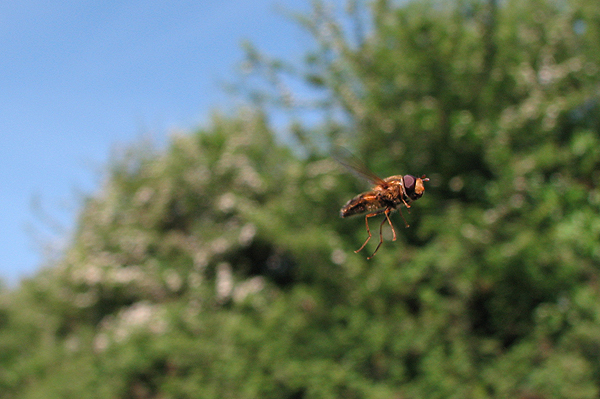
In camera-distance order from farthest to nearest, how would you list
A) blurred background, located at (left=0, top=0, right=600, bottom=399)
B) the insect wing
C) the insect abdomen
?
blurred background, located at (left=0, top=0, right=600, bottom=399) < the insect abdomen < the insect wing

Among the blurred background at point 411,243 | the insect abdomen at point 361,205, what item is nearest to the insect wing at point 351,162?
the insect abdomen at point 361,205

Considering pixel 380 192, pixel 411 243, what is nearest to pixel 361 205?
pixel 380 192

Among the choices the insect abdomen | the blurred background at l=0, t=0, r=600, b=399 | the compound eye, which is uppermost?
the blurred background at l=0, t=0, r=600, b=399

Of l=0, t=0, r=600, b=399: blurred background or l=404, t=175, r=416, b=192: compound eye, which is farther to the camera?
l=0, t=0, r=600, b=399: blurred background

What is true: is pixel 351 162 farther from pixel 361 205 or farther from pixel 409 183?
pixel 361 205

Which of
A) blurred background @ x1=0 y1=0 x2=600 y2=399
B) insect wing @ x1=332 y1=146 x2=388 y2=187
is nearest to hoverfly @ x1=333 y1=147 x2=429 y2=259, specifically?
insect wing @ x1=332 y1=146 x2=388 y2=187

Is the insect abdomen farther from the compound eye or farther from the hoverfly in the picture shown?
the compound eye

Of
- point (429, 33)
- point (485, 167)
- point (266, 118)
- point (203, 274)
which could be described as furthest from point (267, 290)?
point (429, 33)

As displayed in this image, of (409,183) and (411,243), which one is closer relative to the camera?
(409,183)

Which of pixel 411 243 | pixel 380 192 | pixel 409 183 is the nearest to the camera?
pixel 409 183
